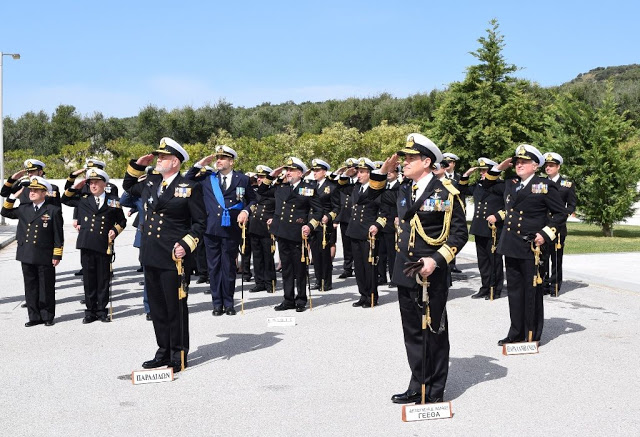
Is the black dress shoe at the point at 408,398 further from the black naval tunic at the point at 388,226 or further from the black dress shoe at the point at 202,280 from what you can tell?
the black dress shoe at the point at 202,280

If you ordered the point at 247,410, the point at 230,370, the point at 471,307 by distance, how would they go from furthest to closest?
the point at 471,307, the point at 230,370, the point at 247,410

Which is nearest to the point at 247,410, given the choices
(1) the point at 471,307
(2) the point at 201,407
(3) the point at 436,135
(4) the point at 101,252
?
(2) the point at 201,407

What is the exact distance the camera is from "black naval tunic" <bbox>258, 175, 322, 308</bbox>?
10438 mm

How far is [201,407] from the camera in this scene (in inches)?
227

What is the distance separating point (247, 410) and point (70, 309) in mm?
5895

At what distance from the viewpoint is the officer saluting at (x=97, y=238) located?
9.66 m

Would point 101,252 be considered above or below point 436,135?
below

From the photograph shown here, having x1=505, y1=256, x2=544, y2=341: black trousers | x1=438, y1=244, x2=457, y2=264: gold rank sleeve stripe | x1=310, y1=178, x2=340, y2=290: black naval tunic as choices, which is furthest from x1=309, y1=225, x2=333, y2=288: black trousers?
x1=438, y1=244, x2=457, y2=264: gold rank sleeve stripe

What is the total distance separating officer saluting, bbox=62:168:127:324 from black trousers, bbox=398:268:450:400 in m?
5.11

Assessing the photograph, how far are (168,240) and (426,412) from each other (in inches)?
117

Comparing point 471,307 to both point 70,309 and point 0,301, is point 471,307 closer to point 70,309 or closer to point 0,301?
point 70,309

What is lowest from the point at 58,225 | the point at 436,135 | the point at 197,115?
the point at 58,225

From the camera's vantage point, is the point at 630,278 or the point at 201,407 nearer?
the point at 201,407

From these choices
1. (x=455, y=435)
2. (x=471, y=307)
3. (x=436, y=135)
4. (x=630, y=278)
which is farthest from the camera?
(x=436, y=135)
